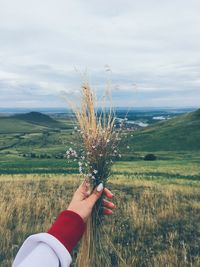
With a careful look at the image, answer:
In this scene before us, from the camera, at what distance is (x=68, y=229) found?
2148 mm

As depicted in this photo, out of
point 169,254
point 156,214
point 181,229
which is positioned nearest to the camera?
point 169,254

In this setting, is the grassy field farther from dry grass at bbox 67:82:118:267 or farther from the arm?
the arm

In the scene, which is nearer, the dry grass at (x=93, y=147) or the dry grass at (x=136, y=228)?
the dry grass at (x=93, y=147)

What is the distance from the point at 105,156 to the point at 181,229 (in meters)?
5.51

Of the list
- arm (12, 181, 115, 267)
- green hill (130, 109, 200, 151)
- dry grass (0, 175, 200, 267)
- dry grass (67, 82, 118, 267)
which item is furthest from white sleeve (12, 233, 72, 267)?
green hill (130, 109, 200, 151)

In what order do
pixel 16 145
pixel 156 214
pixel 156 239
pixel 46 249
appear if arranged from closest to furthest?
pixel 46 249 → pixel 156 239 → pixel 156 214 → pixel 16 145

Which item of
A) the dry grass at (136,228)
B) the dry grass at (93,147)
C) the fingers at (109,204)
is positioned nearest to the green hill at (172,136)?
the dry grass at (136,228)

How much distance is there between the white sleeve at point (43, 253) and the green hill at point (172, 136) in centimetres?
6849

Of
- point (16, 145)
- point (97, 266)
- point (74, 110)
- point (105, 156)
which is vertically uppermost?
point (74, 110)

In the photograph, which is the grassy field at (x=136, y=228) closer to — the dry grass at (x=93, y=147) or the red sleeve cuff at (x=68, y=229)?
the dry grass at (x=93, y=147)

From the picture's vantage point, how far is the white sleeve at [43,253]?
5.65 ft

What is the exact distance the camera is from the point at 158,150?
7106 centimetres

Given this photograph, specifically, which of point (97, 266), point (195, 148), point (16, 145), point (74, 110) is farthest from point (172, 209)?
point (16, 145)

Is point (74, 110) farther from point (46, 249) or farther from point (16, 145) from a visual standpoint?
point (16, 145)
